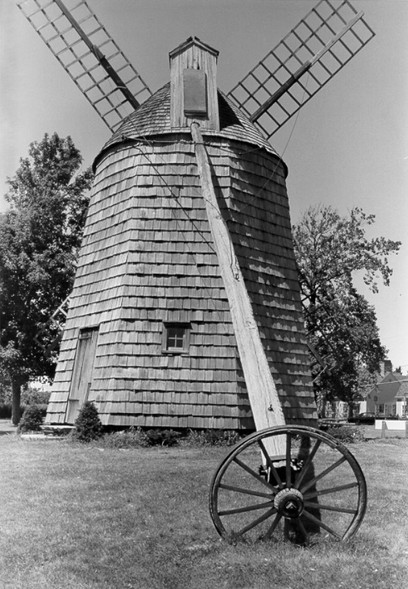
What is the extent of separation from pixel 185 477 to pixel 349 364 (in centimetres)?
2304

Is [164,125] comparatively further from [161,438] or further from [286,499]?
[286,499]

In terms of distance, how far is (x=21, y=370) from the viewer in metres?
23.9

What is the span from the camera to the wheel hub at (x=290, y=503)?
16.2ft

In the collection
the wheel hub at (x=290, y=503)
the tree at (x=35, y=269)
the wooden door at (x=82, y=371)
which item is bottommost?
the wheel hub at (x=290, y=503)

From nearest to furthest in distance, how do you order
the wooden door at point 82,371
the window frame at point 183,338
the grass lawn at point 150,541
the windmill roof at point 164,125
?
the grass lawn at point 150,541 → the window frame at point 183,338 → the wooden door at point 82,371 → the windmill roof at point 164,125

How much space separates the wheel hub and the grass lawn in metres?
0.32

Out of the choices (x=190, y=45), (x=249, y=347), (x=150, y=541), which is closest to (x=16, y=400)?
(x=190, y=45)

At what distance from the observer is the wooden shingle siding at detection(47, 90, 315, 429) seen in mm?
11867

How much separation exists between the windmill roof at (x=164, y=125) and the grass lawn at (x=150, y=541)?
787 centimetres

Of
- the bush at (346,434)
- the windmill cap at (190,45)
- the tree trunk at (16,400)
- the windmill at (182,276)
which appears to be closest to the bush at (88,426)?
the windmill at (182,276)

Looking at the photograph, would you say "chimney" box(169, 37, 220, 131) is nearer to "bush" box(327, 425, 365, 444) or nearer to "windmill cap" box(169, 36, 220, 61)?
"windmill cap" box(169, 36, 220, 61)

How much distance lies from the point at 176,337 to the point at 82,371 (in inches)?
101

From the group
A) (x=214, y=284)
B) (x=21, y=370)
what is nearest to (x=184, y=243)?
(x=214, y=284)

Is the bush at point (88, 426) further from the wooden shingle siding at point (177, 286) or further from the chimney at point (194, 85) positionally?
the chimney at point (194, 85)
